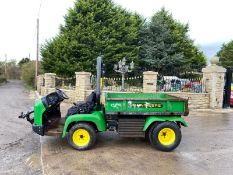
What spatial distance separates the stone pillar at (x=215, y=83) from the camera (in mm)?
13266

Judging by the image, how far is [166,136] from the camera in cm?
656

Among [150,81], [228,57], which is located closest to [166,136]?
[150,81]

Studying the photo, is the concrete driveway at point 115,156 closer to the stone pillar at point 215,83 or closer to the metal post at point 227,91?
the stone pillar at point 215,83

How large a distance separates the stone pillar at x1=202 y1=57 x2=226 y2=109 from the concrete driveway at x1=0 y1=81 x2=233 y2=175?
5.08 metres

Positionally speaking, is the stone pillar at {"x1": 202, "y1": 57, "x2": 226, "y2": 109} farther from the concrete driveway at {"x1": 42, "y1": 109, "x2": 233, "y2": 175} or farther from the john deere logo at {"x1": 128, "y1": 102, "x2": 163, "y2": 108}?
the john deere logo at {"x1": 128, "y1": 102, "x2": 163, "y2": 108}

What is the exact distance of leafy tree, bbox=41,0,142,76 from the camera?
21.6 meters

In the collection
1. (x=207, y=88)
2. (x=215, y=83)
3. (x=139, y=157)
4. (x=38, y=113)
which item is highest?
(x=215, y=83)

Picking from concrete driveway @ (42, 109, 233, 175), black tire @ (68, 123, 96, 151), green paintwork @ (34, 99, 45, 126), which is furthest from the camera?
green paintwork @ (34, 99, 45, 126)

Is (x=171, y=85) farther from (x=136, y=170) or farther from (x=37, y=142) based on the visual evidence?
(x=136, y=170)

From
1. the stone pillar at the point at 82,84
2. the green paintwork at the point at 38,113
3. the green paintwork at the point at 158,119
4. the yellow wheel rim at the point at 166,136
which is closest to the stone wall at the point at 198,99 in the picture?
the stone pillar at the point at 82,84

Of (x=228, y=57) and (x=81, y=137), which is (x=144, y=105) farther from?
(x=228, y=57)

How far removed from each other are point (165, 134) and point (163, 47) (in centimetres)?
1917

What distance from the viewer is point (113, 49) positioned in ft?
73.6

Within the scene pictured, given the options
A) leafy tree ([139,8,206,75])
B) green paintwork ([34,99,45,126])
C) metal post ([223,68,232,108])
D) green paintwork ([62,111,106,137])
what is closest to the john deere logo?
green paintwork ([62,111,106,137])
